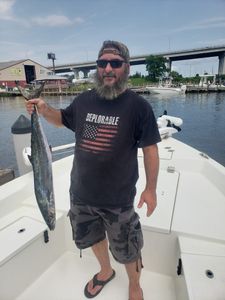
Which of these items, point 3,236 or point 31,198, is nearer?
point 3,236

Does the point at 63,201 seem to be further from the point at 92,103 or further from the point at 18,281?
the point at 92,103

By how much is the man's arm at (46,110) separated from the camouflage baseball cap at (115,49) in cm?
56

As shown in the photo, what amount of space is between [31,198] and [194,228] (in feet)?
5.75

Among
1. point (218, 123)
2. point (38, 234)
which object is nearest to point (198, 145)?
point (218, 123)

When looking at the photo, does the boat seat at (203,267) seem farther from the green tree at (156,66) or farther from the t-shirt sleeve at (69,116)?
the green tree at (156,66)

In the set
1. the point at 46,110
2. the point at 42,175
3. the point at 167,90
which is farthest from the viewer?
the point at 167,90

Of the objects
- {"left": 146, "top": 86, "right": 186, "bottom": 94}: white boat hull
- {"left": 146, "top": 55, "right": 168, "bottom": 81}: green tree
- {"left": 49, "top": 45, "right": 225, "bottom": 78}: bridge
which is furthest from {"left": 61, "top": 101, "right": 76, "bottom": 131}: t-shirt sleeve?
{"left": 146, "top": 55, "right": 168, "bottom": 81}: green tree

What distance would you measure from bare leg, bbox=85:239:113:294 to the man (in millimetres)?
242

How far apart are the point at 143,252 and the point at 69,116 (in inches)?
55.1

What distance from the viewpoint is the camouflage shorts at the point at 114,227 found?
178 centimetres

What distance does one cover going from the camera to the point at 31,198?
2.79 m

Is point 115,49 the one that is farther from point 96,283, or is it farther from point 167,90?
point 167,90

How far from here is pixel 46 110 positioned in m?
1.90

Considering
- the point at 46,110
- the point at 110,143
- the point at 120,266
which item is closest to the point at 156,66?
the point at 120,266
